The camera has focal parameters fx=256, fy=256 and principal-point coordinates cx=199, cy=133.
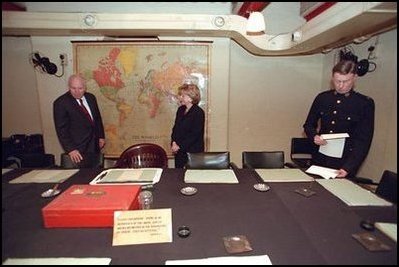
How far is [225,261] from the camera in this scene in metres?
0.82

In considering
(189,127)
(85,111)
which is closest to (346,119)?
(189,127)

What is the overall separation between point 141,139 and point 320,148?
2.17 metres

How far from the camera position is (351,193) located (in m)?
1.34

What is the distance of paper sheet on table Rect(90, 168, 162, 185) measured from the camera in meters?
1.49

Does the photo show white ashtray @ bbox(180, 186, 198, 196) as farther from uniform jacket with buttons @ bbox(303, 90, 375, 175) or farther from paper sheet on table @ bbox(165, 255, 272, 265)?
uniform jacket with buttons @ bbox(303, 90, 375, 175)

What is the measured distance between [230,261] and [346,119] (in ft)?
5.14

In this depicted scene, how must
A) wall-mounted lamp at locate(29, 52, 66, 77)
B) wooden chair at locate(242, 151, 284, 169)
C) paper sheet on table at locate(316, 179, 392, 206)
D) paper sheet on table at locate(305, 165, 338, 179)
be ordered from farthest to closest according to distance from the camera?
wall-mounted lamp at locate(29, 52, 66, 77) → wooden chair at locate(242, 151, 284, 169) → paper sheet on table at locate(305, 165, 338, 179) → paper sheet on table at locate(316, 179, 392, 206)

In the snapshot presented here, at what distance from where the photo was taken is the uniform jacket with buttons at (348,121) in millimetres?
1760

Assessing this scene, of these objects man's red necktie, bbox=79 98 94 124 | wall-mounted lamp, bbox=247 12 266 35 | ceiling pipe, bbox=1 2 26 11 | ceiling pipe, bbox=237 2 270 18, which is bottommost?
man's red necktie, bbox=79 98 94 124

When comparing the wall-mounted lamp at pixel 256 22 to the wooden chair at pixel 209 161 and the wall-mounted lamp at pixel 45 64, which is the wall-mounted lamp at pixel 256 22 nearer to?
the wooden chair at pixel 209 161

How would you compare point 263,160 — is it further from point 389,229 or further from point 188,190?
point 389,229

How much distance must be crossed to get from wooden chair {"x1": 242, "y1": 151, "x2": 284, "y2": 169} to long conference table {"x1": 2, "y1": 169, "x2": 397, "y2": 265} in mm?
759

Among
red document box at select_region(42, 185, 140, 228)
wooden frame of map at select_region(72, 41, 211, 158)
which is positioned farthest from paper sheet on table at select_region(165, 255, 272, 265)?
wooden frame of map at select_region(72, 41, 211, 158)

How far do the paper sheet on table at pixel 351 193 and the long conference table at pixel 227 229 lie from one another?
0.05m
